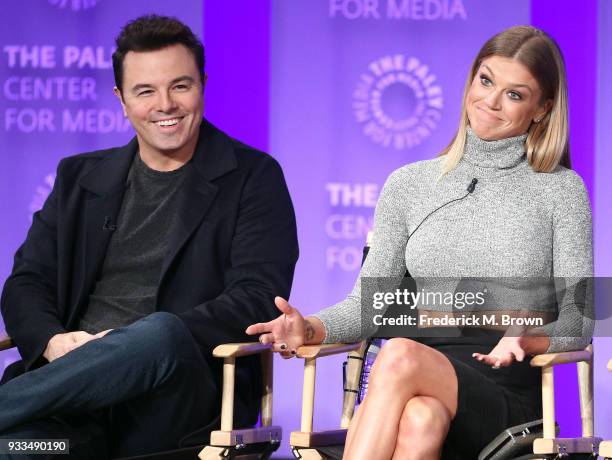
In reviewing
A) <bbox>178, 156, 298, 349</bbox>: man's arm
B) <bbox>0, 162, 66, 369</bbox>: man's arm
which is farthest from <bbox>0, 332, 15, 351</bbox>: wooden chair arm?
<bbox>178, 156, 298, 349</bbox>: man's arm

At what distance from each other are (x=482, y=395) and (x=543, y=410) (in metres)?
0.20

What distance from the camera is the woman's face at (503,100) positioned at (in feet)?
11.6

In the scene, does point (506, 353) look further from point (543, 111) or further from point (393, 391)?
point (543, 111)

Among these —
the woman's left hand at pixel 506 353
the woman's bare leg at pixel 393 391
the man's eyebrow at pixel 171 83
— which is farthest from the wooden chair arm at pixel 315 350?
the man's eyebrow at pixel 171 83

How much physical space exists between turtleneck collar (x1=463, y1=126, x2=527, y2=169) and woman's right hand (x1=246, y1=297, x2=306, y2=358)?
2.48 feet

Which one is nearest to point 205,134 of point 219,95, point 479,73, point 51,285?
point 51,285

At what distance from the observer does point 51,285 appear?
3936 millimetres

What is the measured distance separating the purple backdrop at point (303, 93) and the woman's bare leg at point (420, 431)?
2518 mm

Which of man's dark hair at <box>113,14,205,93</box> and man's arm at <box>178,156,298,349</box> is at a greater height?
man's dark hair at <box>113,14,205,93</box>

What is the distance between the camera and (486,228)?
3551mm

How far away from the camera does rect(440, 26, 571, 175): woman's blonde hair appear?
139 inches

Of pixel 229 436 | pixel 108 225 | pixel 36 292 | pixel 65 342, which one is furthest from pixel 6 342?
pixel 229 436

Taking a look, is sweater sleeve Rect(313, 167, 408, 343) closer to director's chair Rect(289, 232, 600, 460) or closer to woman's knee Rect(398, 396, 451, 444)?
director's chair Rect(289, 232, 600, 460)

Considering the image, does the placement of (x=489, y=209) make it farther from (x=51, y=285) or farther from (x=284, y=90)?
(x=284, y=90)
